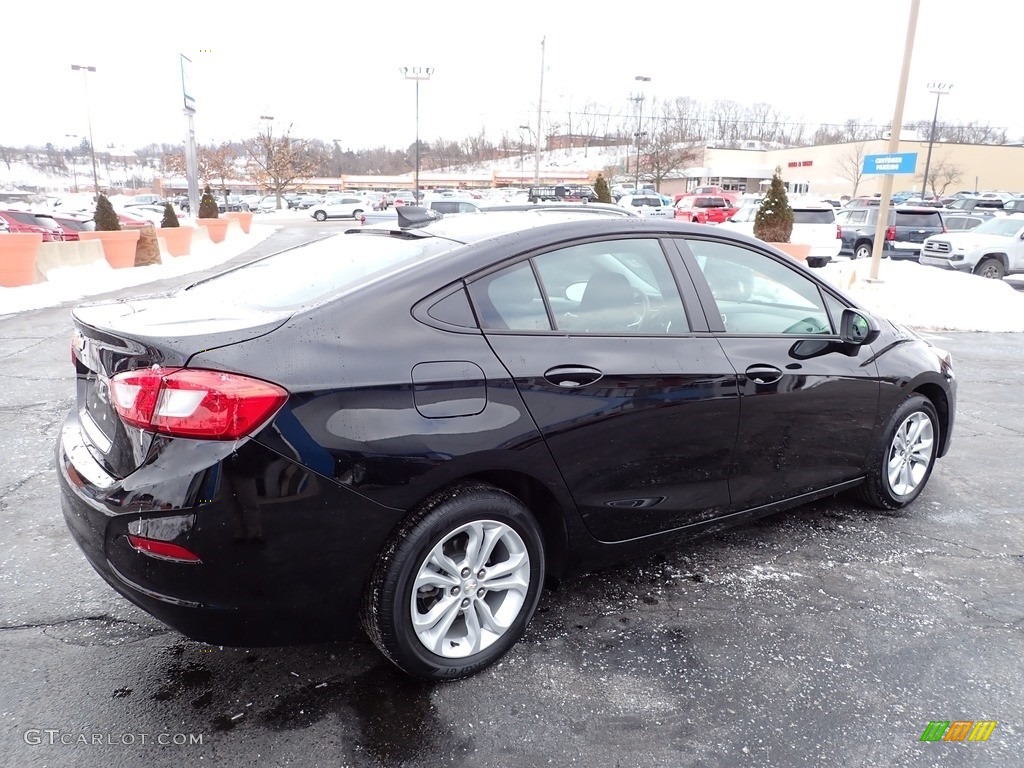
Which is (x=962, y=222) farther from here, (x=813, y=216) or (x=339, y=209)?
(x=339, y=209)

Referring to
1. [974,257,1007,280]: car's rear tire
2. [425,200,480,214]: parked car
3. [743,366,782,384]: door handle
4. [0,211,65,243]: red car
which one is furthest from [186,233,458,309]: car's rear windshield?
[425,200,480,214]: parked car

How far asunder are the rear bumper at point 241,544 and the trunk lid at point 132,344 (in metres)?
0.10

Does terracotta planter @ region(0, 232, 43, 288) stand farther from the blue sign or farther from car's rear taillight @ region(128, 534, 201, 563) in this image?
the blue sign

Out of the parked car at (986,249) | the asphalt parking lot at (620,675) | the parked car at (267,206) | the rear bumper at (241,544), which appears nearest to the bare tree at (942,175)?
the parked car at (267,206)

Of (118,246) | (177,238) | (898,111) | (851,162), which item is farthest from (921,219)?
(851,162)

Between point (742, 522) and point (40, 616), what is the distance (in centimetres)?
300

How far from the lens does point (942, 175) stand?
7275 centimetres

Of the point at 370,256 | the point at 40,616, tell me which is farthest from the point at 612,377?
the point at 40,616

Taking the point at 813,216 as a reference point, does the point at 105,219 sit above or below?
below

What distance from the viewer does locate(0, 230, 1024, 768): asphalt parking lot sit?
90.6 inches

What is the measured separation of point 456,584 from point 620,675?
699mm

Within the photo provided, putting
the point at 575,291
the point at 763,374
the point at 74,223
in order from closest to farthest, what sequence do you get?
1. the point at 575,291
2. the point at 763,374
3. the point at 74,223

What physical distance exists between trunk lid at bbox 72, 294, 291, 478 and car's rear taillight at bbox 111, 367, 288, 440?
A: 0.05 m

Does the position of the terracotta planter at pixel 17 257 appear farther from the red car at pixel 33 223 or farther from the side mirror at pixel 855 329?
the side mirror at pixel 855 329
